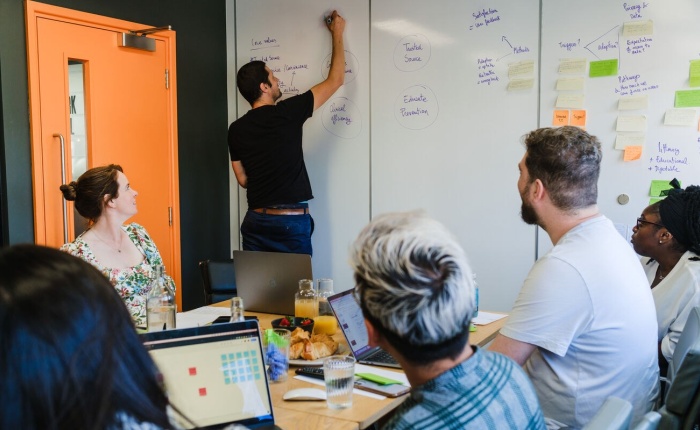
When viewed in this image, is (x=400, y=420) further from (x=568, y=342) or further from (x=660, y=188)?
(x=660, y=188)

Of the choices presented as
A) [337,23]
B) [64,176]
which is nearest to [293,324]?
[64,176]

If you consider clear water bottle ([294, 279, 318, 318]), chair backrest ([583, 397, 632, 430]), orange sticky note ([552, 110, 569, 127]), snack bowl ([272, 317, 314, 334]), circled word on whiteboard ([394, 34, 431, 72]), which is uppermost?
circled word on whiteboard ([394, 34, 431, 72])

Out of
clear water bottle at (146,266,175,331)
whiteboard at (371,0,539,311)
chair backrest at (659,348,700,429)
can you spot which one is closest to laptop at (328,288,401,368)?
clear water bottle at (146,266,175,331)

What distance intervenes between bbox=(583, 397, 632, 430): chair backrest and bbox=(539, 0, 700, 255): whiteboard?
2.44 m

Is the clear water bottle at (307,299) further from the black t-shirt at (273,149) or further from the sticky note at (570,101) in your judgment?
the sticky note at (570,101)

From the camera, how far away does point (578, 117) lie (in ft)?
11.9

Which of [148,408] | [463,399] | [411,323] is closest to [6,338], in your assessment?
[148,408]

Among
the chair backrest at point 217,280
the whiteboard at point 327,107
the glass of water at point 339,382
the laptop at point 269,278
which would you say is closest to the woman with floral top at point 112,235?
the chair backrest at point 217,280

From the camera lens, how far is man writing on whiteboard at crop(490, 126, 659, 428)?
184 centimetres

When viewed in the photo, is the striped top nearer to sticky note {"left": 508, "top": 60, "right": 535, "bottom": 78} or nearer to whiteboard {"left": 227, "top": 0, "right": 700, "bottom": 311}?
whiteboard {"left": 227, "top": 0, "right": 700, "bottom": 311}

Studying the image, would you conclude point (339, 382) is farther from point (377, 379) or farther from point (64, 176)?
point (64, 176)

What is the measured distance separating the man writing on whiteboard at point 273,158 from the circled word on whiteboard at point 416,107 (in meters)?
0.45

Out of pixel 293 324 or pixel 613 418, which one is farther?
pixel 293 324

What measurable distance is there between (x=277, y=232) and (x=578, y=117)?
6.16 ft
